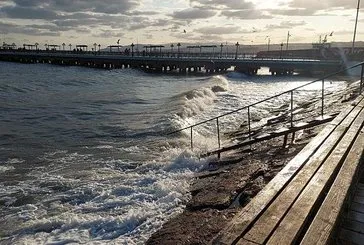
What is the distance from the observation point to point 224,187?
24.9 ft

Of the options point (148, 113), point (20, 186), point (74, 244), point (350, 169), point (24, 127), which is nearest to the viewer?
point (350, 169)

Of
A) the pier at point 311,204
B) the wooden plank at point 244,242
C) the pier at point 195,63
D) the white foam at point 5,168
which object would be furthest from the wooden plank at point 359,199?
the pier at point 195,63

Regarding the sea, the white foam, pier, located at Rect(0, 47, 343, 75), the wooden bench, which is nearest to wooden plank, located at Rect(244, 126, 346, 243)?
the wooden bench

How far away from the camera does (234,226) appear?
288 centimetres

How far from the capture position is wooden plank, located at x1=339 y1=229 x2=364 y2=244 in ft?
11.0

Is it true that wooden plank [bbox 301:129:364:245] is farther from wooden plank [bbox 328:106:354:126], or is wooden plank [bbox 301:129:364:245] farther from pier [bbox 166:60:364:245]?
wooden plank [bbox 328:106:354:126]

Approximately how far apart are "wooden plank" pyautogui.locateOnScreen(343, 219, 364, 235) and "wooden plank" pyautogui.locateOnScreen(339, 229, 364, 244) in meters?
0.06

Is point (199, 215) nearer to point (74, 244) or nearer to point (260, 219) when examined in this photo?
point (74, 244)

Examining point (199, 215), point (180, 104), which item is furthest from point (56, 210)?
point (180, 104)

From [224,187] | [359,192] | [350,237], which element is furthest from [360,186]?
[224,187]

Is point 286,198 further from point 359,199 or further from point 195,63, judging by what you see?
point 195,63

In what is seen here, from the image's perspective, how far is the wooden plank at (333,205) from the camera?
2834mm

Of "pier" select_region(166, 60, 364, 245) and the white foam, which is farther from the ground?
"pier" select_region(166, 60, 364, 245)

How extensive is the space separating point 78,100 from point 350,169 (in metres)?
27.0
